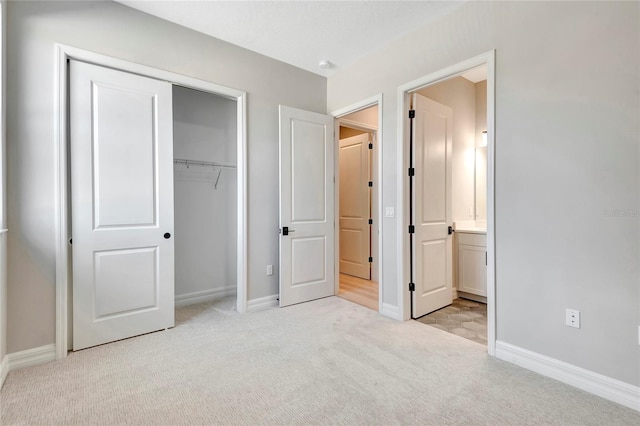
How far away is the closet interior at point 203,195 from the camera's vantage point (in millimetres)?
3592

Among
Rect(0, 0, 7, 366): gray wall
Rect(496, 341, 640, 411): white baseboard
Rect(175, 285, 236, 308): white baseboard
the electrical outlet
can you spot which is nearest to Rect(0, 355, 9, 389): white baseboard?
Rect(0, 0, 7, 366): gray wall

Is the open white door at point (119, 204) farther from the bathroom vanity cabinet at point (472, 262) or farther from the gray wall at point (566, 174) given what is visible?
the bathroom vanity cabinet at point (472, 262)

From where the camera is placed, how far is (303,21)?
272cm

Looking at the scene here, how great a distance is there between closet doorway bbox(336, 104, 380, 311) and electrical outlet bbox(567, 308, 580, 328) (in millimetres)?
2572

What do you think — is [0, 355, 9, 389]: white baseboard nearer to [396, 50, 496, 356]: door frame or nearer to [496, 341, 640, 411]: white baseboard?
[396, 50, 496, 356]: door frame

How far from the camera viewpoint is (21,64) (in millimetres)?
2143

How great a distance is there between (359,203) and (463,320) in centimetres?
237

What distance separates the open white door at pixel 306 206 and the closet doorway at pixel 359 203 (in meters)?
0.81

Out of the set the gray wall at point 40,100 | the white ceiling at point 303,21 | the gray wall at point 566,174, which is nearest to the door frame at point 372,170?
the white ceiling at point 303,21

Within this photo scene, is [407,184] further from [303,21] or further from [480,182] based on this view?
[303,21]

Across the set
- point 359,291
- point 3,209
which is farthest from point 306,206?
point 3,209

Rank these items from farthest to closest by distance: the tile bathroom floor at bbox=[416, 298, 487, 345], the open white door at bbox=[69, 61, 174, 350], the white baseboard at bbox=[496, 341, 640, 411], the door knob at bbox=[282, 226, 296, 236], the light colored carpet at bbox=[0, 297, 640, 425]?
the door knob at bbox=[282, 226, 296, 236] < the tile bathroom floor at bbox=[416, 298, 487, 345] < the open white door at bbox=[69, 61, 174, 350] < the white baseboard at bbox=[496, 341, 640, 411] < the light colored carpet at bbox=[0, 297, 640, 425]

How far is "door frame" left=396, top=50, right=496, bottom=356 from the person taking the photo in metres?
2.30

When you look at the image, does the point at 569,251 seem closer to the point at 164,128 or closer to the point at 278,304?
the point at 278,304
